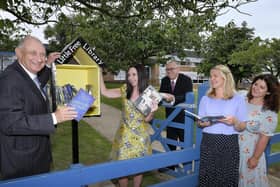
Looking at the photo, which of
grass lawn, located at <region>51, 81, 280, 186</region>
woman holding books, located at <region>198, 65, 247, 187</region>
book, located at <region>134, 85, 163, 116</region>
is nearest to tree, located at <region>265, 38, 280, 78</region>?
grass lawn, located at <region>51, 81, 280, 186</region>

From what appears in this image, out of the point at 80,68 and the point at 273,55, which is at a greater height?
the point at 273,55

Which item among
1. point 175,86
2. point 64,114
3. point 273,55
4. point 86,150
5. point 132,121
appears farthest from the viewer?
point 273,55

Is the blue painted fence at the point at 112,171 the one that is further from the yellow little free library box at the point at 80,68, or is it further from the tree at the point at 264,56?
the tree at the point at 264,56

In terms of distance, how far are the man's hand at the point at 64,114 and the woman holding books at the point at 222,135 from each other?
51.0 inches

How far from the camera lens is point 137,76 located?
2.92m

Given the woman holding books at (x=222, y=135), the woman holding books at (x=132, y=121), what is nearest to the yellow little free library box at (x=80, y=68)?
the woman holding books at (x=132, y=121)

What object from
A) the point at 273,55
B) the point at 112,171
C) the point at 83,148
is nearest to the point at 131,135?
the point at 112,171

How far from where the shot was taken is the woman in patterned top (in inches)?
111

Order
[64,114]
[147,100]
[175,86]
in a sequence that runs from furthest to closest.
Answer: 1. [175,86]
2. [147,100]
3. [64,114]

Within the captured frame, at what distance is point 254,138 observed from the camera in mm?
2904

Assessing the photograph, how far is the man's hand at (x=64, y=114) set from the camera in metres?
1.78

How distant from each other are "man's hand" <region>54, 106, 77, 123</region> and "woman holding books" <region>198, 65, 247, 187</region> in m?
1.29

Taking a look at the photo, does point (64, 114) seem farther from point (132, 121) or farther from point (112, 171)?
point (132, 121)

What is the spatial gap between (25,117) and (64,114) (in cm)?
24
